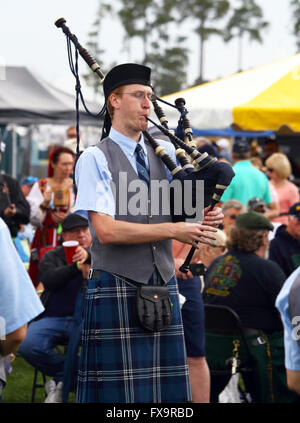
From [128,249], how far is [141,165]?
351 mm

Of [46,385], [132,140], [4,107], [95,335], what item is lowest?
[46,385]

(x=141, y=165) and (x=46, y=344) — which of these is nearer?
(x=141, y=165)

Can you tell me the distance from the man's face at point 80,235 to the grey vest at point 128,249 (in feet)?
6.46

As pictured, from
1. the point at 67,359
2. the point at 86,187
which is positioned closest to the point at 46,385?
the point at 67,359

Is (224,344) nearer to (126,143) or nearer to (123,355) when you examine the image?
(123,355)

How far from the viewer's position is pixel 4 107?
353 inches

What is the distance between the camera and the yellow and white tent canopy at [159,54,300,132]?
5852 millimetres

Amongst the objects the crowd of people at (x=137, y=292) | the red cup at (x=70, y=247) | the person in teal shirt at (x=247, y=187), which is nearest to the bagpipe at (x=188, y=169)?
the crowd of people at (x=137, y=292)

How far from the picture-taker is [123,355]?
2.92 metres

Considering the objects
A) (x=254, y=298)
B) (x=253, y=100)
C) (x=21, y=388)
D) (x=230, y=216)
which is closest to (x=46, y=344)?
(x=21, y=388)

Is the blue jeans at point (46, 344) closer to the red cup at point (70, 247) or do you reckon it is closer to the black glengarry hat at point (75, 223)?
the black glengarry hat at point (75, 223)

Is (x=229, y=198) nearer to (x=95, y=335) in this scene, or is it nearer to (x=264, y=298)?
(x=264, y=298)

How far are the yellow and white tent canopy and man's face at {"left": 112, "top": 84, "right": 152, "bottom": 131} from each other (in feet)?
9.99

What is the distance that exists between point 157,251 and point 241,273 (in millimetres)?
1746
